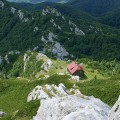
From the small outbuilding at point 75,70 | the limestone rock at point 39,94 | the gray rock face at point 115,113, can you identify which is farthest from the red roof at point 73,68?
the gray rock face at point 115,113

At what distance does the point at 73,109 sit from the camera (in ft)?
153

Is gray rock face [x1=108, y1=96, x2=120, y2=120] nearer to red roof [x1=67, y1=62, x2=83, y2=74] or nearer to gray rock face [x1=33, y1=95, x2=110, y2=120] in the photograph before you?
gray rock face [x1=33, y1=95, x2=110, y2=120]

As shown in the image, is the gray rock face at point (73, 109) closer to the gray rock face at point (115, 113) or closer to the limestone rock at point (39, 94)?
the gray rock face at point (115, 113)

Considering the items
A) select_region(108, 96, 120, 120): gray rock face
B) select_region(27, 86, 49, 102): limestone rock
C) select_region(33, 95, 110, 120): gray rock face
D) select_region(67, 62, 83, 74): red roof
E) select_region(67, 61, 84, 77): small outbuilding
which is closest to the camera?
select_region(108, 96, 120, 120): gray rock face

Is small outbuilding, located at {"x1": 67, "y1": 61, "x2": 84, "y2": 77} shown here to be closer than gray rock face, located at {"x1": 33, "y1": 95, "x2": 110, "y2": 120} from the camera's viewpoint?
No

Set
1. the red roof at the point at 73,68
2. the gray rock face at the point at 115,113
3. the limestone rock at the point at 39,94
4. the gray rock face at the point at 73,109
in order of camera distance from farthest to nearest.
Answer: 1. the red roof at the point at 73,68
2. the limestone rock at the point at 39,94
3. the gray rock face at the point at 73,109
4. the gray rock face at the point at 115,113

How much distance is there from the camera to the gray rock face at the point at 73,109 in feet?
134

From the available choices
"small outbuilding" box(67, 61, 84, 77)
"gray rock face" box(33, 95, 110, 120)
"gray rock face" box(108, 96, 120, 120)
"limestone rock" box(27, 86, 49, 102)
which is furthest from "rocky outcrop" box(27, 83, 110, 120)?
"small outbuilding" box(67, 61, 84, 77)

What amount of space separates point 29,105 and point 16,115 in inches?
155

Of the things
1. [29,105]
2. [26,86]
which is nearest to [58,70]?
[26,86]

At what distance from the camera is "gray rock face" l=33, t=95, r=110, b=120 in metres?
40.9

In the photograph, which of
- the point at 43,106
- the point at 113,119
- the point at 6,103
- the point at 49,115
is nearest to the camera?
the point at 113,119

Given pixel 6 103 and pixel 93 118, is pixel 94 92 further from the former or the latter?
pixel 93 118

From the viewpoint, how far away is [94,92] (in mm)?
109938
